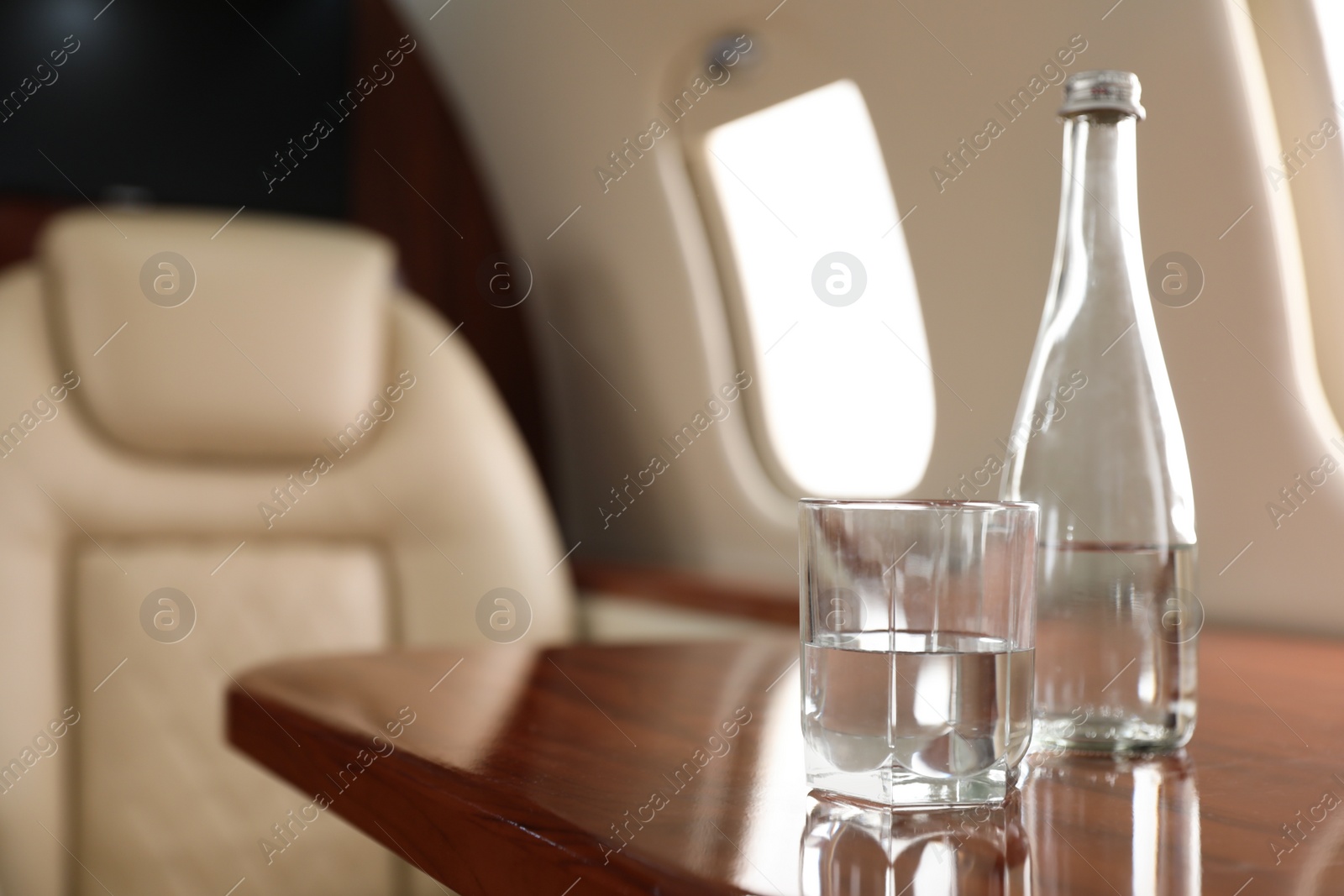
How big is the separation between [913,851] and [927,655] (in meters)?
0.07

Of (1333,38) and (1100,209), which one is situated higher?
(1333,38)

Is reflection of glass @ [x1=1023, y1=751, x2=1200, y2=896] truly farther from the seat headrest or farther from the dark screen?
the dark screen

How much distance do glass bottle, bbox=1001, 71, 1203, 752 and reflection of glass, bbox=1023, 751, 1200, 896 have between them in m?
0.03

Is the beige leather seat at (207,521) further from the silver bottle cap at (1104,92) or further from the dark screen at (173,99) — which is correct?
the silver bottle cap at (1104,92)

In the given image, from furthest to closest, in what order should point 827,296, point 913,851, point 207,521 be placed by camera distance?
point 827,296
point 207,521
point 913,851

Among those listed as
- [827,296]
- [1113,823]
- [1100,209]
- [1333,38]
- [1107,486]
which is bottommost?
[1113,823]

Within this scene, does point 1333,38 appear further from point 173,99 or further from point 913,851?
point 173,99

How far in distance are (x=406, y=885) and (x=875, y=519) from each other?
127 centimetres

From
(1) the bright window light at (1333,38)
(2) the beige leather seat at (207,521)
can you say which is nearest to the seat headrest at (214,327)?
(2) the beige leather seat at (207,521)

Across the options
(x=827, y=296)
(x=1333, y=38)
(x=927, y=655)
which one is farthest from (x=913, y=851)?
(x=827, y=296)

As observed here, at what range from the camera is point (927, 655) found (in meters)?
0.43

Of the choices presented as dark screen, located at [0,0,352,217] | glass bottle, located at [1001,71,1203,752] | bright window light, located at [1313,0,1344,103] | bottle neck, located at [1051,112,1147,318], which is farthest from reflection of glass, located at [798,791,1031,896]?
dark screen, located at [0,0,352,217]

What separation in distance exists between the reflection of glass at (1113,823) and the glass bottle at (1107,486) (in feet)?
0.09

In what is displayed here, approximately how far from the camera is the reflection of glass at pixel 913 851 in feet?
1.18
